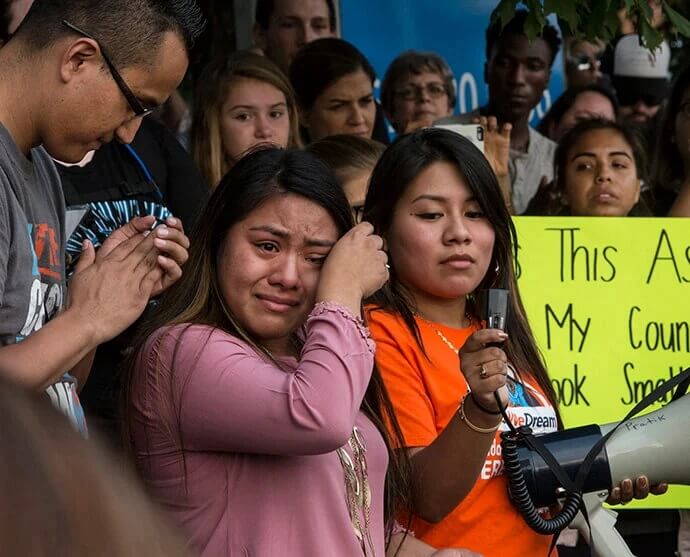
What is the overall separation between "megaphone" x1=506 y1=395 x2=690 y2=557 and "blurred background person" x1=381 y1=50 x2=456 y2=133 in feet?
10.6

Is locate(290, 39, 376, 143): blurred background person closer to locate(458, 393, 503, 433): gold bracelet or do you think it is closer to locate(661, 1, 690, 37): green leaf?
locate(661, 1, 690, 37): green leaf

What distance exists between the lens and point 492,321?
2.91 m

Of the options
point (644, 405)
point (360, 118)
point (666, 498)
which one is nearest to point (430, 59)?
point (360, 118)

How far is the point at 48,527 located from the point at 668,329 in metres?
3.96

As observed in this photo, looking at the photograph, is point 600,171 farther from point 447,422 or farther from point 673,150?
point 447,422

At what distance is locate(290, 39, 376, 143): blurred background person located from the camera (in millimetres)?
5547

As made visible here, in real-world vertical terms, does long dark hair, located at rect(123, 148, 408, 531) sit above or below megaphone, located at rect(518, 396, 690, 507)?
above

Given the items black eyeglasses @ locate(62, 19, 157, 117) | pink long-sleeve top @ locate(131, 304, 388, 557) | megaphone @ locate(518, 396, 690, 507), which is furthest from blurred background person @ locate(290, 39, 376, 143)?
pink long-sleeve top @ locate(131, 304, 388, 557)

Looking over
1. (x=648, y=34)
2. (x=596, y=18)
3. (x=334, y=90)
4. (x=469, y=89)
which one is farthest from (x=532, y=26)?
(x=469, y=89)

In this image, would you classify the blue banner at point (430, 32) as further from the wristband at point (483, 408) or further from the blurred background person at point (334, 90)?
the wristband at point (483, 408)

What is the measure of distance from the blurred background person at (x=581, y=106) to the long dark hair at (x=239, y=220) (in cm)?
400

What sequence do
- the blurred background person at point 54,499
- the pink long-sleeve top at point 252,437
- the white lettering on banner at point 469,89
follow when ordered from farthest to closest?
the white lettering on banner at point 469,89 → the pink long-sleeve top at point 252,437 → the blurred background person at point 54,499

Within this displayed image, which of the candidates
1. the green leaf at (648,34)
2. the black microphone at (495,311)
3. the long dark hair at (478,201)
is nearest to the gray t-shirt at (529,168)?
the green leaf at (648,34)

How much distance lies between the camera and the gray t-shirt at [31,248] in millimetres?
2439
